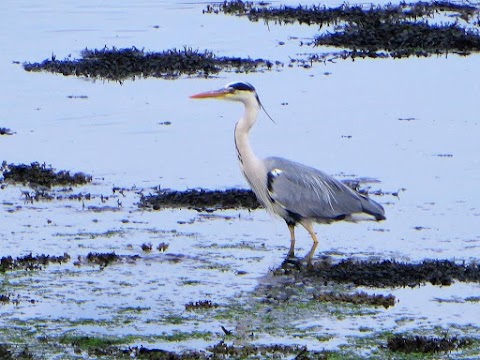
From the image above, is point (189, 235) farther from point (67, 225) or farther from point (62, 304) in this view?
point (62, 304)

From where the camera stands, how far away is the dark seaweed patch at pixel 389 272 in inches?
429

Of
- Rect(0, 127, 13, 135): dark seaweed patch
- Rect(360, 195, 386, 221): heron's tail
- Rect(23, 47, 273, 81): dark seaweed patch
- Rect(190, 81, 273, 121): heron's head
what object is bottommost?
Rect(0, 127, 13, 135): dark seaweed patch

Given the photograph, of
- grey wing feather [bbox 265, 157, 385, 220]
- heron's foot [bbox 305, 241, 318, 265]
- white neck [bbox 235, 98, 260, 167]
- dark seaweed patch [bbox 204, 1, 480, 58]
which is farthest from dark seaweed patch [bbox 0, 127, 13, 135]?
dark seaweed patch [bbox 204, 1, 480, 58]

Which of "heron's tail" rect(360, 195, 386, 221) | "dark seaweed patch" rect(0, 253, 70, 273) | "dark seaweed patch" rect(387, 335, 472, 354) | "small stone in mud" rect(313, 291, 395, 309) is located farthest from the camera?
"heron's tail" rect(360, 195, 386, 221)

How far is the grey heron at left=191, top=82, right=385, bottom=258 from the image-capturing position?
40.0ft

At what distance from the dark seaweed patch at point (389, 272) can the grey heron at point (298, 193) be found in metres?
0.69

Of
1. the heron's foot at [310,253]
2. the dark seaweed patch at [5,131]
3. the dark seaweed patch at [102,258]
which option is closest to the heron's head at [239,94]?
the heron's foot at [310,253]

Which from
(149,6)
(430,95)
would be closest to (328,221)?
(430,95)

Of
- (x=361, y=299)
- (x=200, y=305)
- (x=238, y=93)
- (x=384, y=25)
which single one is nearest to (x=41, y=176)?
(x=238, y=93)

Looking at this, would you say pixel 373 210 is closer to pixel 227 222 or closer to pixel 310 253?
pixel 310 253

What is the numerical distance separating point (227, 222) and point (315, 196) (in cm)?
109

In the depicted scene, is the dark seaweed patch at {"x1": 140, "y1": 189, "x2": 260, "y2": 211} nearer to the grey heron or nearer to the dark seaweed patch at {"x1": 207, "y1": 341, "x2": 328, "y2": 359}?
the grey heron

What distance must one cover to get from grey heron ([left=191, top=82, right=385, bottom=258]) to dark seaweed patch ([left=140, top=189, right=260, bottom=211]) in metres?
1.07

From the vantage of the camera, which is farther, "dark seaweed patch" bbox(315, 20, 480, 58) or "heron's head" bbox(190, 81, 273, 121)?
"dark seaweed patch" bbox(315, 20, 480, 58)
